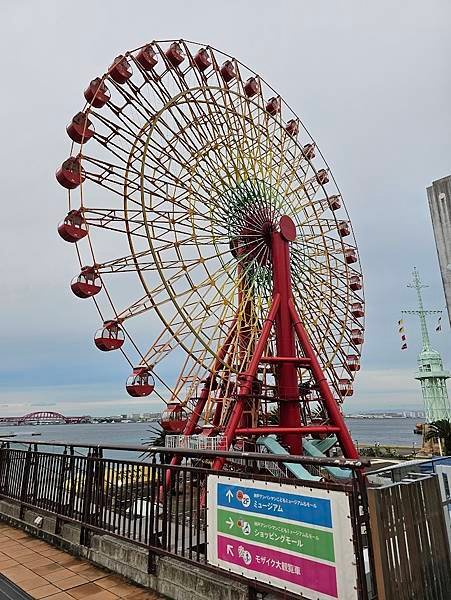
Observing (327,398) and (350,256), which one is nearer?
(327,398)

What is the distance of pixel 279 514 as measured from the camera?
3.26 meters

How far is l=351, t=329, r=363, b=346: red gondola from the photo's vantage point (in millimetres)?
18891

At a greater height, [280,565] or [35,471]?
[35,471]

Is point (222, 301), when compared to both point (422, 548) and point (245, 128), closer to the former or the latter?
point (245, 128)

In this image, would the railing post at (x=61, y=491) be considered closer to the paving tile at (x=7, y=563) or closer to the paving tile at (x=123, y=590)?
the paving tile at (x=7, y=563)

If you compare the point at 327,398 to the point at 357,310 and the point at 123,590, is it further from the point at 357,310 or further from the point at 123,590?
the point at 123,590

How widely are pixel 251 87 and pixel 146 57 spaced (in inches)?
186

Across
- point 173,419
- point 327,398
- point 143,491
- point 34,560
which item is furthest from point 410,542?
point 173,419

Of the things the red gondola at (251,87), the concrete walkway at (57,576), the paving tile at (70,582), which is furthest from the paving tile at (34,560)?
the red gondola at (251,87)

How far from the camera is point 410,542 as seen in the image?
2969 mm

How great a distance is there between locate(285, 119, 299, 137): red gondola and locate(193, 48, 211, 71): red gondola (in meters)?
4.20

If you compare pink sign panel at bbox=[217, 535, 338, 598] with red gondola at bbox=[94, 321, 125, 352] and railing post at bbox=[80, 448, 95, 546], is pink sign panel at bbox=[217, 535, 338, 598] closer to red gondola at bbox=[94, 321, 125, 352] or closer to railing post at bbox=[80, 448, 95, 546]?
railing post at bbox=[80, 448, 95, 546]

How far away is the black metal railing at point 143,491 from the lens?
10.1 ft

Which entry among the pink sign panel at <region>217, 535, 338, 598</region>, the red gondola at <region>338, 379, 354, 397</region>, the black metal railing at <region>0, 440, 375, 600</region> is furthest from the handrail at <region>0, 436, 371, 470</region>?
the red gondola at <region>338, 379, 354, 397</region>
